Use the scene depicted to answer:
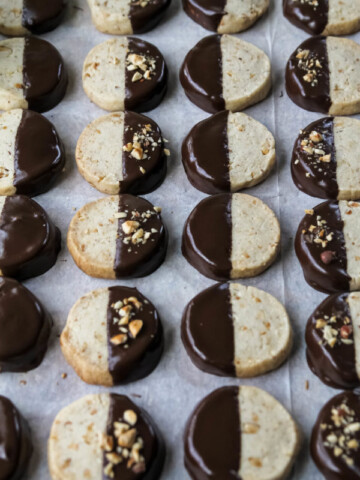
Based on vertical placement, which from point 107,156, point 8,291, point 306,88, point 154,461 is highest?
point 306,88

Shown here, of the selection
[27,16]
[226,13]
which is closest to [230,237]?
[226,13]

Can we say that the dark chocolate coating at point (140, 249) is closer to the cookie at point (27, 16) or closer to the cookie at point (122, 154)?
the cookie at point (122, 154)

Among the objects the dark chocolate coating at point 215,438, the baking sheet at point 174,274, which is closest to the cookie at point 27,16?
the baking sheet at point 174,274

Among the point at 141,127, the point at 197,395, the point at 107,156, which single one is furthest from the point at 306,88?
the point at 197,395

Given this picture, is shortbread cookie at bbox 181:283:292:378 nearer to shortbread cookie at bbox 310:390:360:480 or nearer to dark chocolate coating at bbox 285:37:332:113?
shortbread cookie at bbox 310:390:360:480

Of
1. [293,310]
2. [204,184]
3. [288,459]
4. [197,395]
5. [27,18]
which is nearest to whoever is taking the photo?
[288,459]

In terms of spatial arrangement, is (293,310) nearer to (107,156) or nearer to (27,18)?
(107,156)
